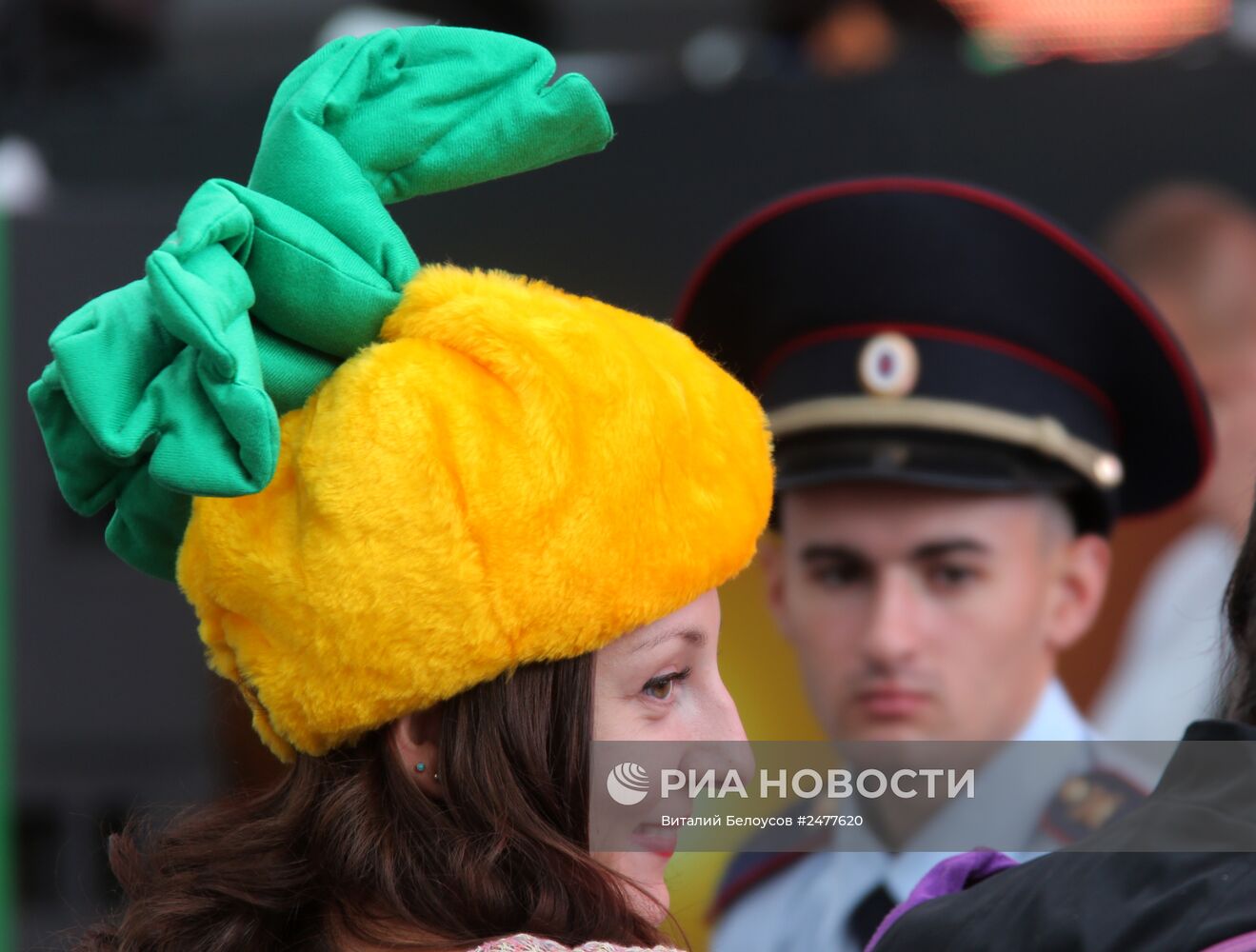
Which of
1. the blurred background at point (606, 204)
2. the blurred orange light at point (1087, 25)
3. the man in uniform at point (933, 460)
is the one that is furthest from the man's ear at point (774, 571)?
the blurred orange light at point (1087, 25)

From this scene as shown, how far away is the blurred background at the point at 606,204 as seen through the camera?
282 centimetres

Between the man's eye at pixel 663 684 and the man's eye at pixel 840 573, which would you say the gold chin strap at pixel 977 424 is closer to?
the man's eye at pixel 840 573

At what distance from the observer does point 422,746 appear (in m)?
1.19

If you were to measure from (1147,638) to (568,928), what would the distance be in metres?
2.00

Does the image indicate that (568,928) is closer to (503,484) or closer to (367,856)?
(367,856)

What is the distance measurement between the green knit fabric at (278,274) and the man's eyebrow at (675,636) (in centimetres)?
30

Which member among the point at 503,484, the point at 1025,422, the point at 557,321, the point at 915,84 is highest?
the point at 915,84

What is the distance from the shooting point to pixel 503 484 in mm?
1116

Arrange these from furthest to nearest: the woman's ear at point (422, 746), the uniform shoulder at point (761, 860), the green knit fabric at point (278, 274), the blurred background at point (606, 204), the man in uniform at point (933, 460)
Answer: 1. the blurred background at point (606, 204)
2. the uniform shoulder at point (761, 860)
3. the man in uniform at point (933, 460)
4. the woman's ear at point (422, 746)
5. the green knit fabric at point (278, 274)

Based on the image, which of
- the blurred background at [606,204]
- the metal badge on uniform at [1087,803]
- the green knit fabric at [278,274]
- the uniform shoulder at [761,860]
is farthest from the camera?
the blurred background at [606,204]

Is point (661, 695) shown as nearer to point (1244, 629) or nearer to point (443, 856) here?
point (443, 856)

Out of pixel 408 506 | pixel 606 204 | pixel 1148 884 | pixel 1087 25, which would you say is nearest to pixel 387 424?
pixel 408 506

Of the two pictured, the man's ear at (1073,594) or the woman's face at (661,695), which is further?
the man's ear at (1073,594)

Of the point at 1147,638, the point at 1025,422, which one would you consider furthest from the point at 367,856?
the point at 1147,638
